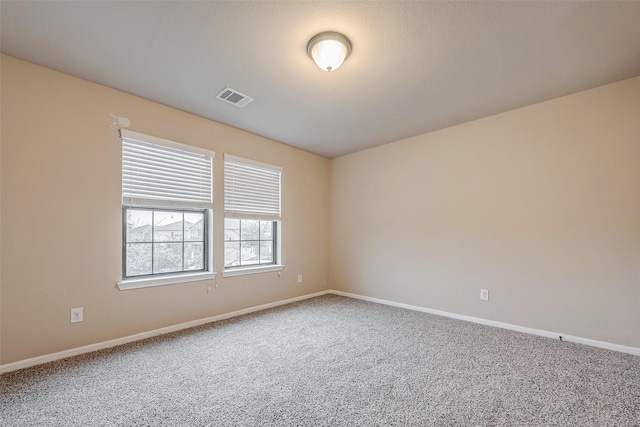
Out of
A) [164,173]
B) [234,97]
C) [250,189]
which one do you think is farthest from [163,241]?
[234,97]

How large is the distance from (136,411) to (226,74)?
2.55m

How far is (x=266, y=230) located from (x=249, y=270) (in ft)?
2.21

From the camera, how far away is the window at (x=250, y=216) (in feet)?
12.3

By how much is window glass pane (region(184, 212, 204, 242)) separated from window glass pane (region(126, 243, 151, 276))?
43cm

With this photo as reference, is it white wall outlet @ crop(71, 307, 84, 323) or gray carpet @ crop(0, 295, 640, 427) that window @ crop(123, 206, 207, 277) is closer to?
white wall outlet @ crop(71, 307, 84, 323)

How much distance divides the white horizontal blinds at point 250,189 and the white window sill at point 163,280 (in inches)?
31.7

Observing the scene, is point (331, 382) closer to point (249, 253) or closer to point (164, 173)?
point (249, 253)

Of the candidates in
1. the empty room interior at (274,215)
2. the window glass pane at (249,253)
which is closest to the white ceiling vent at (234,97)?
the empty room interior at (274,215)

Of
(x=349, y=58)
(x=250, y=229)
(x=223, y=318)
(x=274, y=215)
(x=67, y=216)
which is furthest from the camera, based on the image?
(x=274, y=215)

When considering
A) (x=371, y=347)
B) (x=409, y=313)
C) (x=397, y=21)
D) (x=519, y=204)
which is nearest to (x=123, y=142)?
(x=397, y=21)

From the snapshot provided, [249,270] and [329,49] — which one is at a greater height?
[329,49]

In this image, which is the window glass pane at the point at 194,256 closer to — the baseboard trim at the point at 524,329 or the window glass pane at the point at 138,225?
the window glass pane at the point at 138,225

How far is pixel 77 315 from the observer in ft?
8.39

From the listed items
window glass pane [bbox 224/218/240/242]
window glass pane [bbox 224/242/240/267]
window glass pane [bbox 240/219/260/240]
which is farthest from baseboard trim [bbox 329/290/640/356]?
window glass pane [bbox 224/218/240/242]
